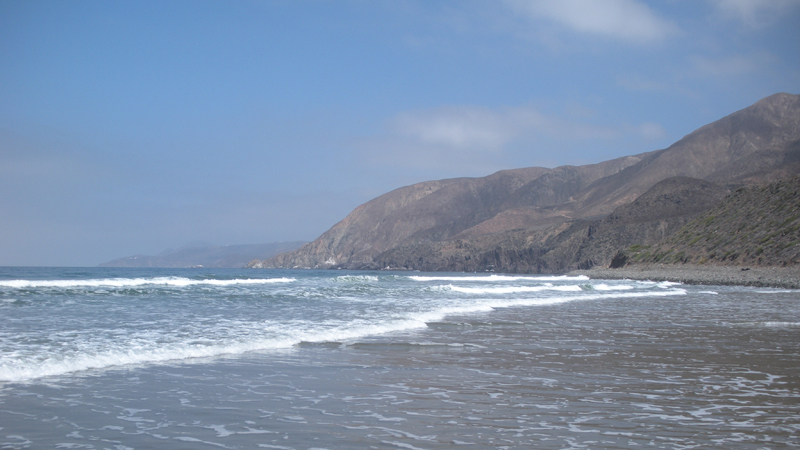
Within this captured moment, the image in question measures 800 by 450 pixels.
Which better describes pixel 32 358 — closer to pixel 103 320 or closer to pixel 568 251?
pixel 103 320

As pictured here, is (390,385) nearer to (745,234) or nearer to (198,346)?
(198,346)

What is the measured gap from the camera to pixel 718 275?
5050 cm

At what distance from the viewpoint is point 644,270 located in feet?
236

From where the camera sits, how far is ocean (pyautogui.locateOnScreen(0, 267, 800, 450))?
4.96m

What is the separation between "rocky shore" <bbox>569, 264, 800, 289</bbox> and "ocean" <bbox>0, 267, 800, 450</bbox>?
33903mm

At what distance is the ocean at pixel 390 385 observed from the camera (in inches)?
195

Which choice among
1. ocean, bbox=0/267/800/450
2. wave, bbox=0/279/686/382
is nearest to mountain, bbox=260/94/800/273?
wave, bbox=0/279/686/382

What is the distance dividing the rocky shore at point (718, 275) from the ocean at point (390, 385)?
111 ft

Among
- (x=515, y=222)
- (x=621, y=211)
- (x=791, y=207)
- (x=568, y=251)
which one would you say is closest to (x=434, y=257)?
(x=515, y=222)

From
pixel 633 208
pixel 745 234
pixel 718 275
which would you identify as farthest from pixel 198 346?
pixel 633 208

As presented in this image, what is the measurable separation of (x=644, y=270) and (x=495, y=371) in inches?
2783

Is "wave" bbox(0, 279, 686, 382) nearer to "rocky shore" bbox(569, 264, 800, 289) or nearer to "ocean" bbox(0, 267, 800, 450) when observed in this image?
"ocean" bbox(0, 267, 800, 450)

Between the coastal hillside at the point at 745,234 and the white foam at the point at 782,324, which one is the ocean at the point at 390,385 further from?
the coastal hillside at the point at 745,234

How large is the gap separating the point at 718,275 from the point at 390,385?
171 ft
